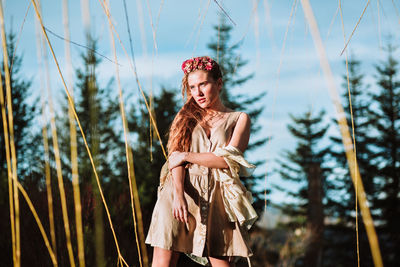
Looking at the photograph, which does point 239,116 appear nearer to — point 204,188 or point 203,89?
point 203,89

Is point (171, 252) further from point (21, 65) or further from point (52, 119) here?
point (21, 65)

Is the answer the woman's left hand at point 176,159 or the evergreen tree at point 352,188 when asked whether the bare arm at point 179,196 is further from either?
the evergreen tree at point 352,188

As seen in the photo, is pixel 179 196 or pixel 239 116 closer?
pixel 179 196

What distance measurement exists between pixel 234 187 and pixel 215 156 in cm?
Result: 14

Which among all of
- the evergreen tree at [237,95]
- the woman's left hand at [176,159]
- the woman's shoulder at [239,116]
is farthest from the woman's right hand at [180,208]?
the evergreen tree at [237,95]

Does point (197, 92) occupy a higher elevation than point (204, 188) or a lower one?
higher

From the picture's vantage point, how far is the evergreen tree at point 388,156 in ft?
42.0

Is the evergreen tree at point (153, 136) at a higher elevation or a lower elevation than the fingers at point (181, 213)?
higher

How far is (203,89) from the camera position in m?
1.39

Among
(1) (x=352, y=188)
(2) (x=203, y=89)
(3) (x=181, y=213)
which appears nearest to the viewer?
(3) (x=181, y=213)

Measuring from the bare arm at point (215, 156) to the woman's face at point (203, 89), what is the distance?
13 cm

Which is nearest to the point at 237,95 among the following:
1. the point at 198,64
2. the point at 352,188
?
the point at 352,188

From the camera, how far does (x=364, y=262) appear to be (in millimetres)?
Result: 13008

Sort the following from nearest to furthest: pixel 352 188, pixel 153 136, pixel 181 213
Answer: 1. pixel 181 213
2. pixel 153 136
3. pixel 352 188
